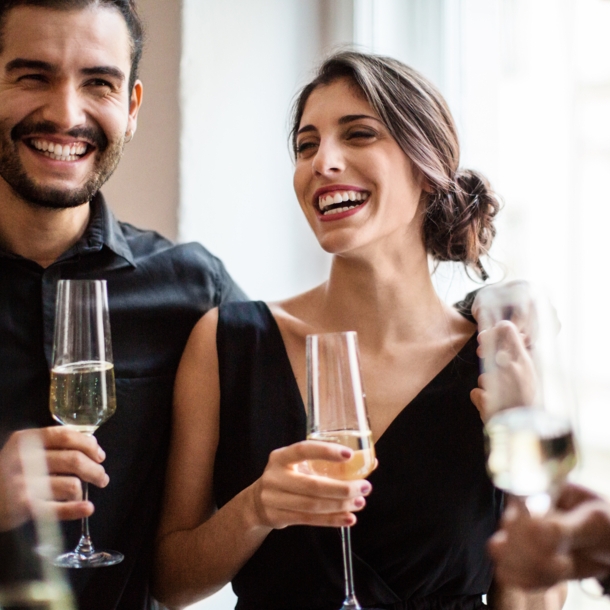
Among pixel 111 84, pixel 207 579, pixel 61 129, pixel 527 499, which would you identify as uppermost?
pixel 111 84

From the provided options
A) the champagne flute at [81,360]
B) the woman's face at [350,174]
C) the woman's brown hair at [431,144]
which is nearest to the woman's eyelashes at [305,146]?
the woman's face at [350,174]

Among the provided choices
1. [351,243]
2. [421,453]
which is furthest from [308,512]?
[351,243]

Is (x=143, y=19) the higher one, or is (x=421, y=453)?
(x=143, y=19)

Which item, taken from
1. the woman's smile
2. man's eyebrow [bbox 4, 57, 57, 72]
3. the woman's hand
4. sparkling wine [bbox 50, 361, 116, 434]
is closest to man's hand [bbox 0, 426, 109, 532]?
sparkling wine [bbox 50, 361, 116, 434]

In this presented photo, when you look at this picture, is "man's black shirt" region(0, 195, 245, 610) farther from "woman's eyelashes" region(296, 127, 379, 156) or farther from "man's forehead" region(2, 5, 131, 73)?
"woman's eyelashes" region(296, 127, 379, 156)

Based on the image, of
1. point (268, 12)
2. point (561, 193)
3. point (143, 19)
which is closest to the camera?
point (561, 193)

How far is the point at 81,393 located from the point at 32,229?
0.57 m

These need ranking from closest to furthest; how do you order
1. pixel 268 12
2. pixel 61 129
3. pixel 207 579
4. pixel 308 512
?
pixel 308 512 → pixel 207 579 → pixel 61 129 → pixel 268 12

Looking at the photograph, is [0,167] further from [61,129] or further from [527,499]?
[527,499]

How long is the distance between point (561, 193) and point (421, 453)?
0.77 metres

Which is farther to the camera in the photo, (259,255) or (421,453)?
(259,255)

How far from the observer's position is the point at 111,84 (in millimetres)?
1793

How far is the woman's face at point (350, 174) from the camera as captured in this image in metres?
1.66

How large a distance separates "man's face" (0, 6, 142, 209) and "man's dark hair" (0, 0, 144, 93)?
13mm
